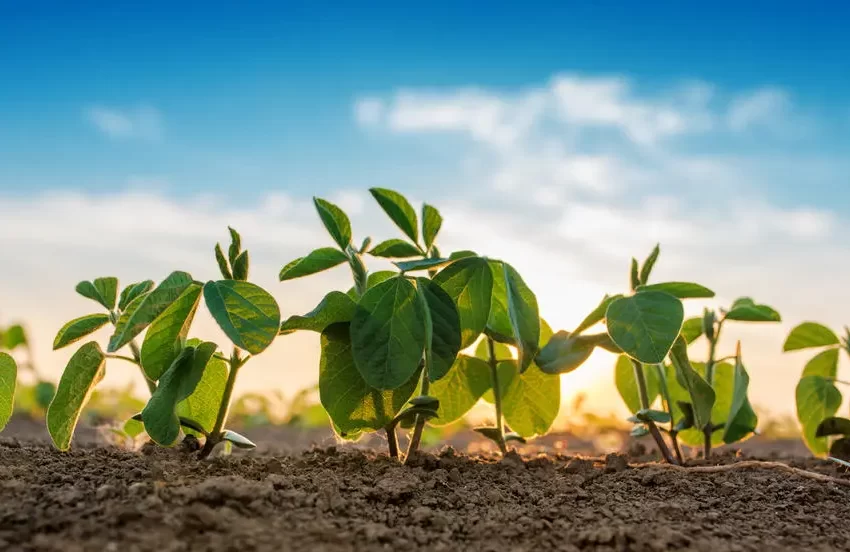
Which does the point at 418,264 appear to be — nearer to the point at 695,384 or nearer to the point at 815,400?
the point at 695,384

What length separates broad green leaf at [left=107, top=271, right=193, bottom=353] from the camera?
1.92m

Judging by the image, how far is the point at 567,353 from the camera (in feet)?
7.79

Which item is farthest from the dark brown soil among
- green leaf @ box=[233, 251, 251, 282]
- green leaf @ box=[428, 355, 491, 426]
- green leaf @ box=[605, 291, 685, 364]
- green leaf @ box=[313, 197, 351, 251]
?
Result: green leaf @ box=[313, 197, 351, 251]

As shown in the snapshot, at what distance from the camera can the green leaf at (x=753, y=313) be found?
251 cm

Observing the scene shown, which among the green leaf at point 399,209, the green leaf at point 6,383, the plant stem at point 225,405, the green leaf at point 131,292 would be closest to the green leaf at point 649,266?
the green leaf at point 399,209

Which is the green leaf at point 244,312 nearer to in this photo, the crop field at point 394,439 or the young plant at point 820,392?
the crop field at point 394,439

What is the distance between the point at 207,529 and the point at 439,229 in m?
1.00

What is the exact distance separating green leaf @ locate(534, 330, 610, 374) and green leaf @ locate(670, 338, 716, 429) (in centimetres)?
22

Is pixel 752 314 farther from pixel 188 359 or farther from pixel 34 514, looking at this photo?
pixel 34 514

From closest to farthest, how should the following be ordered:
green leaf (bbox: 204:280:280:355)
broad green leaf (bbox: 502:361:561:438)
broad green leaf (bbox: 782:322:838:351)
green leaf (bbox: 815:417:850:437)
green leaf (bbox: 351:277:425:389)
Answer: green leaf (bbox: 204:280:280:355), green leaf (bbox: 351:277:425:389), broad green leaf (bbox: 502:361:561:438), green leaf (bbox: 815:417:850:437), broad green leaf (bbox: 782:322:838:351)

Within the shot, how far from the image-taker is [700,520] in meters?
1.90

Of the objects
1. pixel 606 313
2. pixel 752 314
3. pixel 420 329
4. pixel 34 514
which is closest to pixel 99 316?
pixel 34 514

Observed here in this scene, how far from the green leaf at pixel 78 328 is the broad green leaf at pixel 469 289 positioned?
3.16 ft

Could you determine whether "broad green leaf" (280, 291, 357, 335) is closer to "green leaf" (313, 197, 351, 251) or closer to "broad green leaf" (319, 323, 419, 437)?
"broad green leaf" (319, 323, 419, 437)
